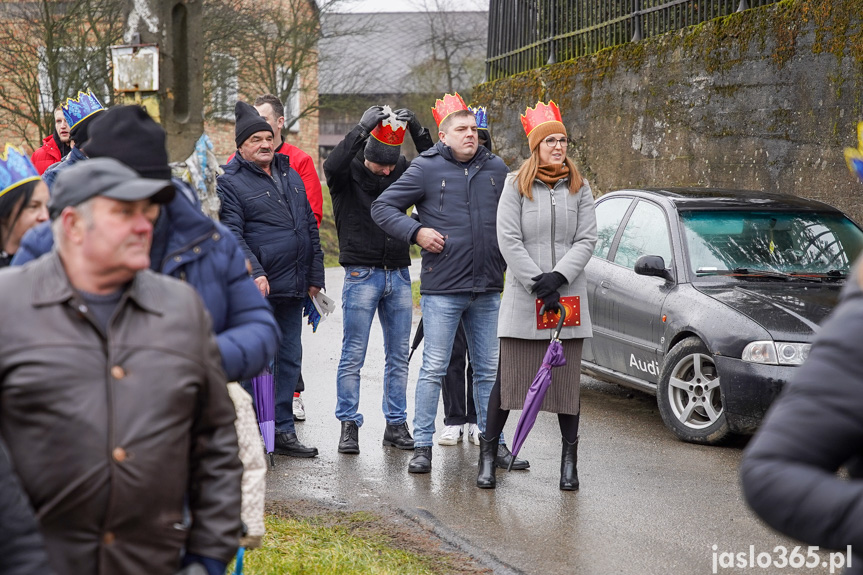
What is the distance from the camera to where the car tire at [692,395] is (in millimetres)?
7227

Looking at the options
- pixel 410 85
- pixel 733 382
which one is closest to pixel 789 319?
pixel 733 382

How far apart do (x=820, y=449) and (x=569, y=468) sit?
4.51 m

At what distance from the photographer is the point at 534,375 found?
632cm

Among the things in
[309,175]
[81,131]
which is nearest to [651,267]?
[309,175]

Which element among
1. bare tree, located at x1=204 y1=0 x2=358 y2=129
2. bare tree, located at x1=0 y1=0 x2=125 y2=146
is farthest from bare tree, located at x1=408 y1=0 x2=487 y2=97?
bare tree, located at x1=0 y1=0 x2=125 y2=146

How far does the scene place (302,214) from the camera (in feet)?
22.6

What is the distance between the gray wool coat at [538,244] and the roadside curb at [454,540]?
1.20m

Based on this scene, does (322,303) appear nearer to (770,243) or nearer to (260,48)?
(770,243)

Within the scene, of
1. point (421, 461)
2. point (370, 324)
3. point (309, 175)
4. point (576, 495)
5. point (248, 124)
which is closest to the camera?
point (576, 495)

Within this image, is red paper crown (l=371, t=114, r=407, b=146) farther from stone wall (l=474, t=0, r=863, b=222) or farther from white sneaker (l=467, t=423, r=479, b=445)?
stone wall (l=474, t=0, r=863, b=222)

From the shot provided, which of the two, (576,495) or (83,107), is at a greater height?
(83,107)

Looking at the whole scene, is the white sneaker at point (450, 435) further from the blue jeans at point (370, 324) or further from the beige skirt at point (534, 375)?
the beige skirt at point (534, 375)

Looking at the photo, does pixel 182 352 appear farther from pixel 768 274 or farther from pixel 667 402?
pixel 768 274

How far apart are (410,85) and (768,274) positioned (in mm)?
47543
